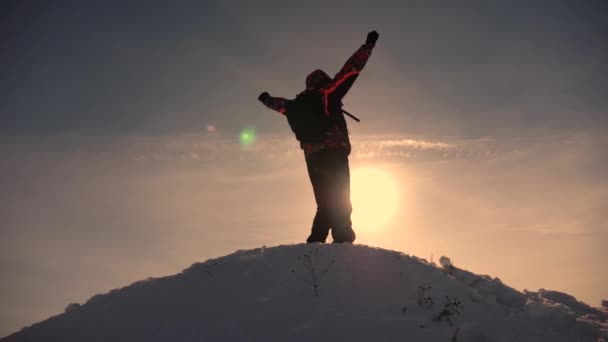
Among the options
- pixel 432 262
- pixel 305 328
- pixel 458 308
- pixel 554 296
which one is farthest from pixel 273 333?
pixel 554 296

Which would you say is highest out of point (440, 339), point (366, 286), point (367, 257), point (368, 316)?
point (367, 257)

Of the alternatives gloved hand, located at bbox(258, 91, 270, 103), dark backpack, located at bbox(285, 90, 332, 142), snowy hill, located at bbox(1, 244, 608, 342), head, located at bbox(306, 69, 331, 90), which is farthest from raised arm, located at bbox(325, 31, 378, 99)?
snowy hill, located at bbox(1, 244, 608, 342)

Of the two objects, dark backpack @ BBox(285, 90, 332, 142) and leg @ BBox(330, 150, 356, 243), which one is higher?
dark backpack @ BBox(285, 90, 332, 142)

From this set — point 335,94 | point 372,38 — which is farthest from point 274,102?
point 372,38

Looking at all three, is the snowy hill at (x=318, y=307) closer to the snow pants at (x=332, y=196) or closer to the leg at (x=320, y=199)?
the snow pants at (x=332, y=196)

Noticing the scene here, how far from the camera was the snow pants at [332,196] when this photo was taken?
8234 mm

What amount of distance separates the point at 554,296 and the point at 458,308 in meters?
3.22

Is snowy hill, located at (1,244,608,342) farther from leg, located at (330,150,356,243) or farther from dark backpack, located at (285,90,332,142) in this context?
dark backpack, located at (285,90,332,142)

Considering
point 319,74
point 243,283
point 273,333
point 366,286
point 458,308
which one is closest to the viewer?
point 273,333

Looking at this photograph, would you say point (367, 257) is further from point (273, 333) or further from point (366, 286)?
point (273, 333)

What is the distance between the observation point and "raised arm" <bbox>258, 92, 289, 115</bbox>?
896 centimetres

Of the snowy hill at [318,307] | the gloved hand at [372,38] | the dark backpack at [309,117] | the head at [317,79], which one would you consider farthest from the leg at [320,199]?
the gloved hand at [372,38]

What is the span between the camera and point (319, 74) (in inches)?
349

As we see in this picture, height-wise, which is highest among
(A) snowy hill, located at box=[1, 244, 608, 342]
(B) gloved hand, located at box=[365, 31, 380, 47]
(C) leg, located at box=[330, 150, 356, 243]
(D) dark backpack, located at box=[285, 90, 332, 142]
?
(B) gloved hand, located at box=[365, 31, 380, 47]
